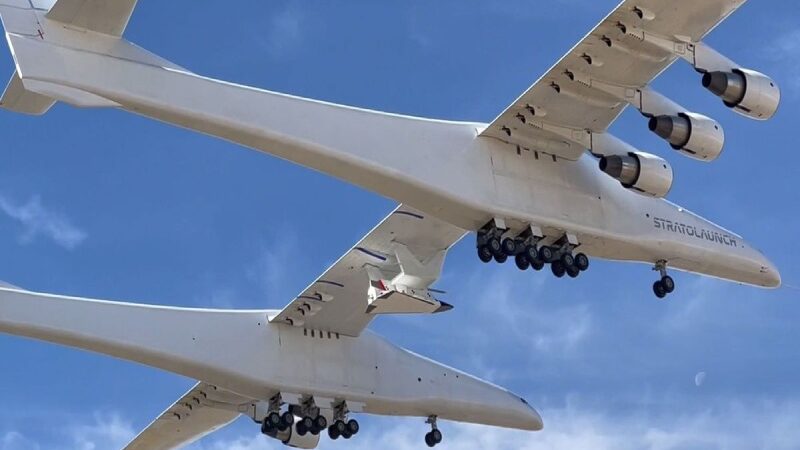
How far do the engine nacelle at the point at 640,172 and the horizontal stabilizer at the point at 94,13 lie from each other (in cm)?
767

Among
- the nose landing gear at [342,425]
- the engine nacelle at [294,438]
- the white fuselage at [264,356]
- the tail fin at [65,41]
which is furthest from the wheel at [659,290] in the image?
the tail fin at [65,41]

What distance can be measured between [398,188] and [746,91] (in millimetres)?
5179

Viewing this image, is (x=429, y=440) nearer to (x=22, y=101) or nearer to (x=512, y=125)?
(x=512, y=125)

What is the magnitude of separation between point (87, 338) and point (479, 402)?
820 cm

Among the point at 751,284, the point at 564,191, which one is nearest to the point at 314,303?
the point at 564,191

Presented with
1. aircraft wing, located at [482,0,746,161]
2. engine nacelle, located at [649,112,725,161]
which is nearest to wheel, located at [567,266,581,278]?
aircraft wing, located at [482,0,746,161]

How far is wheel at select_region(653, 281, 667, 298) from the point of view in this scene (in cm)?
2867

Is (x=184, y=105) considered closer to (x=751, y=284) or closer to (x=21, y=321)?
(x=21, y=321)

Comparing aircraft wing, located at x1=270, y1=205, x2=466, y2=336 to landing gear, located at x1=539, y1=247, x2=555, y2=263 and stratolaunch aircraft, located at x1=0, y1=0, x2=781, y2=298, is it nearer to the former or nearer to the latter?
stratolaunch aircraft, located at x1=0, y1=0, x2=781, y2=298

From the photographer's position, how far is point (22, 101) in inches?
992

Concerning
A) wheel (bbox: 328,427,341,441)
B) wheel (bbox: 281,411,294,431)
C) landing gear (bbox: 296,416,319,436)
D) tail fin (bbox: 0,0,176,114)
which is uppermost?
tail fin (bbox: 0,0,176,114)

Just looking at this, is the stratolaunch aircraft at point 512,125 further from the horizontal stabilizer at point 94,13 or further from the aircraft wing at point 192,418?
the aircraft wing at point 192,418

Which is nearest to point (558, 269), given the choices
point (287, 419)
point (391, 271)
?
point (391, 271)

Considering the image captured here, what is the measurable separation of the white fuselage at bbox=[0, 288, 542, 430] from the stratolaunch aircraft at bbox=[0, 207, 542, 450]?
21mm
